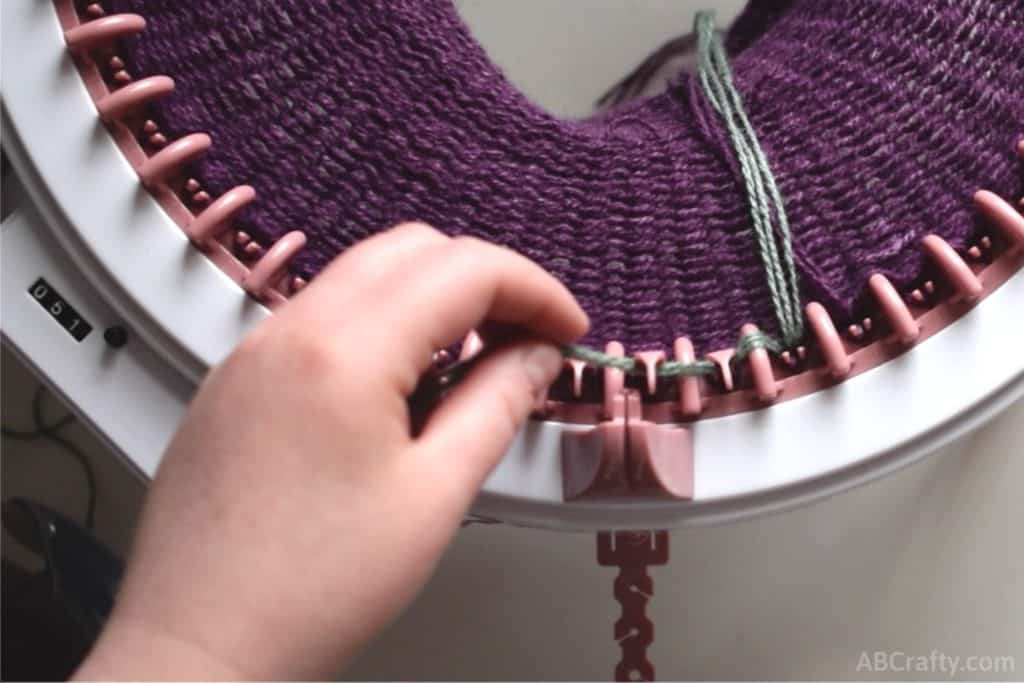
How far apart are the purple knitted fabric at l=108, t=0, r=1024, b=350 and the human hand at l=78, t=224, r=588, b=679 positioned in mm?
127

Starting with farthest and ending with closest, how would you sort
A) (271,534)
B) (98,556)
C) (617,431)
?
(98,556) < (617,431) < (271,534)

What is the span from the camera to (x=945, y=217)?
0.44 metres

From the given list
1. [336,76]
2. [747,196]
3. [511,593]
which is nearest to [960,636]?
[511,593]

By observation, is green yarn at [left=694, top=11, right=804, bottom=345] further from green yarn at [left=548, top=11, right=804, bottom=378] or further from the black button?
the black button

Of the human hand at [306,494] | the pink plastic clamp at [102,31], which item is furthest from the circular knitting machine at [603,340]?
the human hand at [306,494]

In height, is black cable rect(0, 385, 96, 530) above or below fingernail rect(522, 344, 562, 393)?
above

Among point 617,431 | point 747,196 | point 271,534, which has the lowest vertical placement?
point 271,534

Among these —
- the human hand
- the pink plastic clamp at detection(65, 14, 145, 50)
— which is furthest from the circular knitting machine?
the human hand

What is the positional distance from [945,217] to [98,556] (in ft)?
1.76

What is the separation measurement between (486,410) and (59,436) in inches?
21.5

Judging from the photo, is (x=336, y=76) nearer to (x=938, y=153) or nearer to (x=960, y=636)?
(x=938, y=153)

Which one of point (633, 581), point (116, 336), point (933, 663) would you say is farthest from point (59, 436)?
point (933, 663)

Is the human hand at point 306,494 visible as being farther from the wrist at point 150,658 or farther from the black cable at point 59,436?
the black cable at point 59,436

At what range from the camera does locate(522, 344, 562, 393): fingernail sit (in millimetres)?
350
